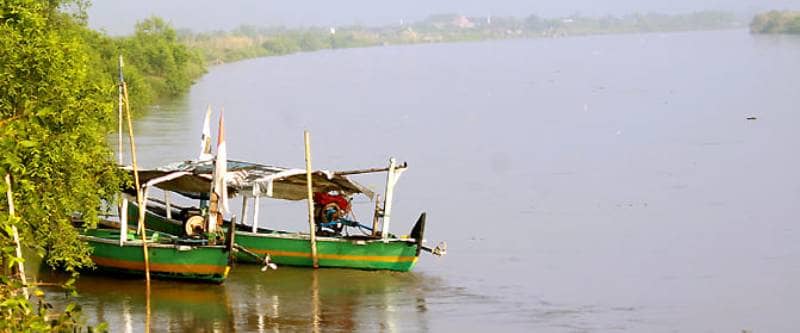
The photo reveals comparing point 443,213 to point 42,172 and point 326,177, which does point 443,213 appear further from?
point 42,172

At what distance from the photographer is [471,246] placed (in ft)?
80.5

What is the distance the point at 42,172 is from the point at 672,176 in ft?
65.4

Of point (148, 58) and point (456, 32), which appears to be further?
point (456, 32)

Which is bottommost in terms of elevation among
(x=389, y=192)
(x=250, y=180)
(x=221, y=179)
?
(x=389, y=192)

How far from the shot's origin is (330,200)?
20781 millimetres

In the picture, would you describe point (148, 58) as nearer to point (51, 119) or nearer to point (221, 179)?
point (221, 179)

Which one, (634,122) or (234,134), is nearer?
(234,134)

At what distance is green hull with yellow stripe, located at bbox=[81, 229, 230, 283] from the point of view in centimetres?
1894

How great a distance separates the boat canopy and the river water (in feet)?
4.04

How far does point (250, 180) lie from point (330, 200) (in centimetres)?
136

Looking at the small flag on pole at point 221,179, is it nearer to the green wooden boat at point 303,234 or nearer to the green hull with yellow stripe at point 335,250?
the green wooden boat at point 303,234

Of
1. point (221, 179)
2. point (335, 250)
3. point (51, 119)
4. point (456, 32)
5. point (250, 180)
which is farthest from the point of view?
point (456, 32)


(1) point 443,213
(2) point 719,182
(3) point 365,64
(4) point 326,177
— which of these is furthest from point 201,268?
(3) point 365,64

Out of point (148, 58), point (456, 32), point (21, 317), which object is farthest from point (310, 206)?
point (456, 32)
